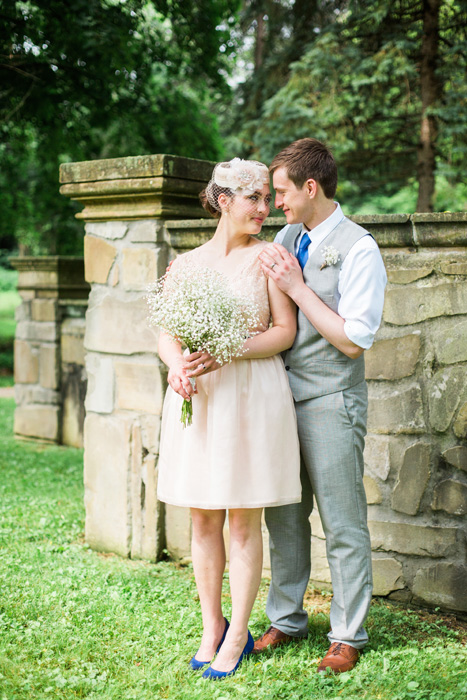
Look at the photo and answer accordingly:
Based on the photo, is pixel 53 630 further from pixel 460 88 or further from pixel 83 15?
pixel 460 88

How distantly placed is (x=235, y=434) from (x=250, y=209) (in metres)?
0.86

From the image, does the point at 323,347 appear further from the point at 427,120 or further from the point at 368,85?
the point at 368,85

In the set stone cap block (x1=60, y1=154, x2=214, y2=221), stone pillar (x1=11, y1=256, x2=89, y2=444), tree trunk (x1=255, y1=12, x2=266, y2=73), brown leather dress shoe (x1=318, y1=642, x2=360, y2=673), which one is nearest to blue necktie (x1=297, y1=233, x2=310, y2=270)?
stone cap block (x1=60, y1=154, x2=214, y2=221)

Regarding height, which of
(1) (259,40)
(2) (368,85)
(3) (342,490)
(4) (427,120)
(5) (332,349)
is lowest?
(3) (342,490)

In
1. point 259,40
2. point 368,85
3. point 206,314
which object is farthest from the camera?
point 259,40

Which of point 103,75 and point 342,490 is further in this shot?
point 103,75

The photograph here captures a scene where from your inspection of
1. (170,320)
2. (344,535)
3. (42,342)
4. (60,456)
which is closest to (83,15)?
(42,342)

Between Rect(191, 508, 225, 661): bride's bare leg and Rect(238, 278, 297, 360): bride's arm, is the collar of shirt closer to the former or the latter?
Rect(238, 278, 297, 360): bride's arm

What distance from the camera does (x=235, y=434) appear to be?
254 centimetres

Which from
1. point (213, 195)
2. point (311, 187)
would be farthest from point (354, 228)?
point (213, 195)

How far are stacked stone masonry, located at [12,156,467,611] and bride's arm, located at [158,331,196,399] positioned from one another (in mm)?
980

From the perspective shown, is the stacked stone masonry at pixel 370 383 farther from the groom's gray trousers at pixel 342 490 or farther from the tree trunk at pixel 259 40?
the tree trunk at pixel 259 40

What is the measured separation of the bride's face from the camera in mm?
2625

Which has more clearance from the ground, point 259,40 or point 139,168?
point 259,40
